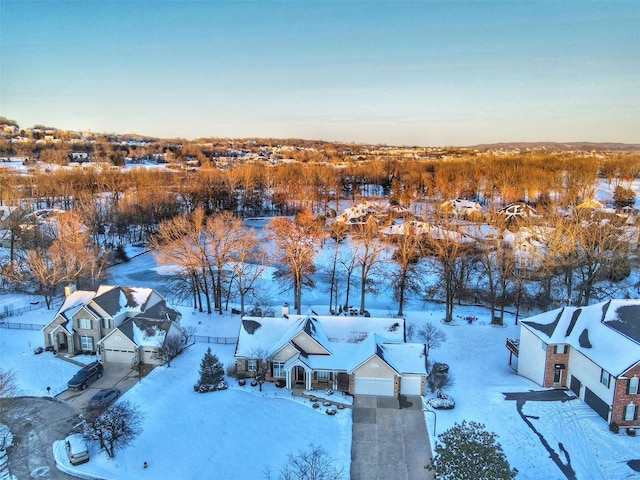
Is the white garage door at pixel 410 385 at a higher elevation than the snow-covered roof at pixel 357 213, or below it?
below

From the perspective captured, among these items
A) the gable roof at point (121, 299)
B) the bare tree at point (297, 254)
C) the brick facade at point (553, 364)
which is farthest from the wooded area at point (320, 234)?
the brick facade at point (553, 364)

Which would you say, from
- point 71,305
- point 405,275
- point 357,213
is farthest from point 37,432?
point 357,213

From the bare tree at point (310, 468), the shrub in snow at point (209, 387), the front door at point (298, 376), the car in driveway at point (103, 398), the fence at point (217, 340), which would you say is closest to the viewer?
the bare tree at point (310, 468)

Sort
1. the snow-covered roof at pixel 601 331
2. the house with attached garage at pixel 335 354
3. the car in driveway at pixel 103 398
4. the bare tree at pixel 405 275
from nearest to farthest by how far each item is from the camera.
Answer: the snow-covered roof at pixel 601 331
the car in driveway at pixel 103 398
the house with attached garage at pixel 335 354
the bare tree at pixel 405 275

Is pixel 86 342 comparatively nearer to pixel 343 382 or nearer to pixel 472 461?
pixel 343 382

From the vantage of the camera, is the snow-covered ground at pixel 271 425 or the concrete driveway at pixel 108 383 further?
the concrete driveway at pixel 108 383

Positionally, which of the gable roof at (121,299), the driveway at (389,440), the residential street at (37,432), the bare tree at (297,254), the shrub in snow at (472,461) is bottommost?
the residential street at (37,432)

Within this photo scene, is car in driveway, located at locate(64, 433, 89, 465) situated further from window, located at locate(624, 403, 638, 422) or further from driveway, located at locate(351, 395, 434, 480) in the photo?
window, located at locate(624, 403, 638, 422)

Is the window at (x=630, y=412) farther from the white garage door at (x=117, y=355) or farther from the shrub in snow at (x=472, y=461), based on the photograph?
the white garage door at (x=117, y=355)

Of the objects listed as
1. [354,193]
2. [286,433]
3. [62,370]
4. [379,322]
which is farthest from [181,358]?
[354,193]
